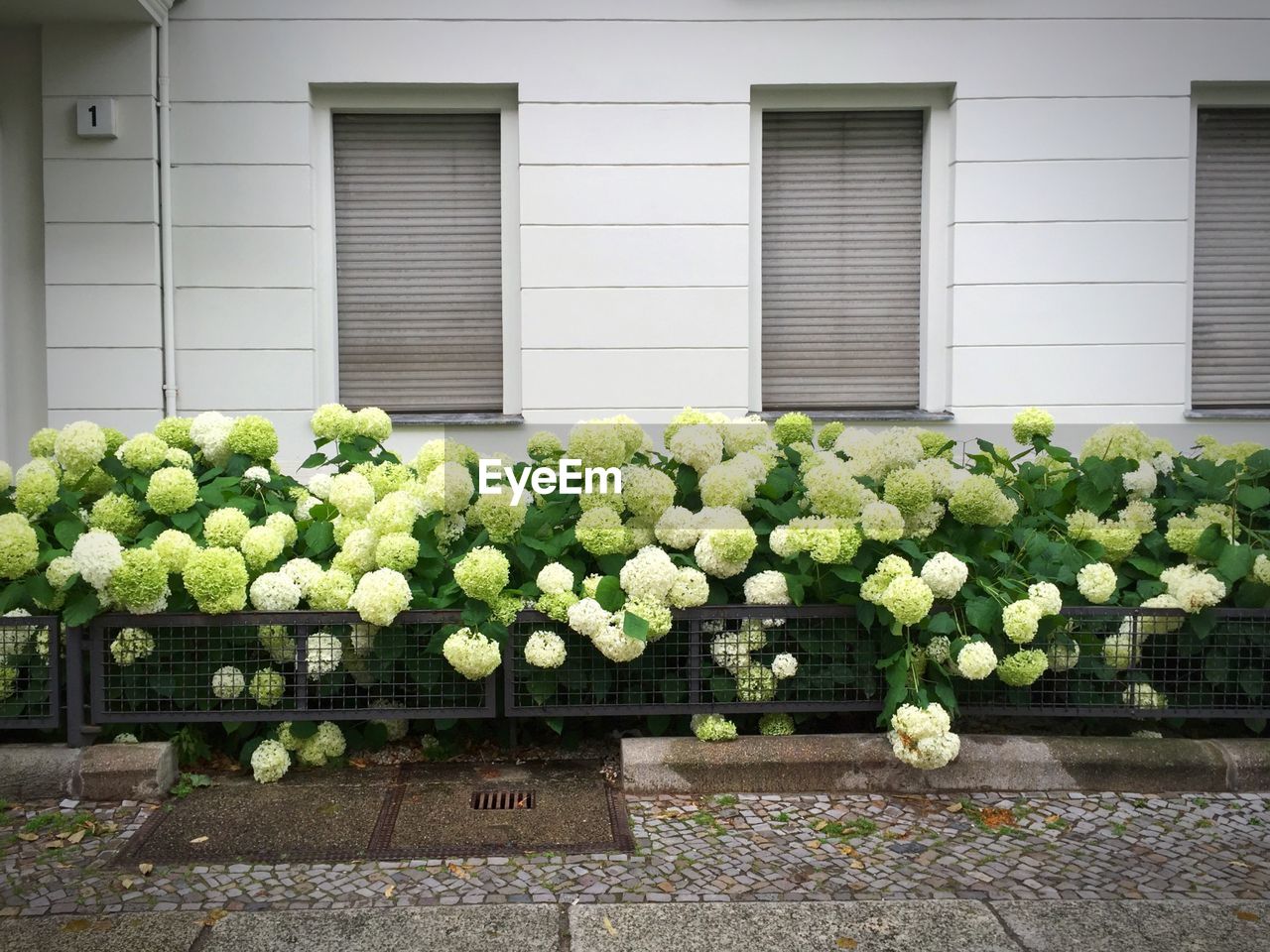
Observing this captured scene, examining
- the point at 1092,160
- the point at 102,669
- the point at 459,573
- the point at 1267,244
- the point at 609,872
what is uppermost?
the point at 1092,160

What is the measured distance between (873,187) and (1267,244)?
2669 mm

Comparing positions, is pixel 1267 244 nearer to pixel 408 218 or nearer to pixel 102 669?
pixel 408 218

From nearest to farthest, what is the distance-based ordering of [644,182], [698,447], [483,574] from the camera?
[483,574]
[698,447]
[644,182]

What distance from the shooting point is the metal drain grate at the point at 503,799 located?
11.7ft

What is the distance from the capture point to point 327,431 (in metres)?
4.28

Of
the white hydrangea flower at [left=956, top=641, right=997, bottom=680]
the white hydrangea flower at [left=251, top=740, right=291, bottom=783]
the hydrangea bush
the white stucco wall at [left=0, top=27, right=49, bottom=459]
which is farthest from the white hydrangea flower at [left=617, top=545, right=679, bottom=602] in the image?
the white stucco wall at [left=0, top=27, right=49, bottom=459]

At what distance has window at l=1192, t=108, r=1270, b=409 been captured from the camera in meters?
7.25

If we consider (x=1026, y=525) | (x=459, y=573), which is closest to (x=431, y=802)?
(x=459, y=573)

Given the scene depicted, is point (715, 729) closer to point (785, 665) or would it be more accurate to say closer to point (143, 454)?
point (785, 665)

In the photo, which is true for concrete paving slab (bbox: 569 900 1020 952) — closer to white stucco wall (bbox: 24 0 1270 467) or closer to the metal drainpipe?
white stucco wall (bbox: 24 0 1270 467)

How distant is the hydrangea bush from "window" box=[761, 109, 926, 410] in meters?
3.24

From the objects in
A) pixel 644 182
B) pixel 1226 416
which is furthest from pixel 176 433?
pixel 1226 416

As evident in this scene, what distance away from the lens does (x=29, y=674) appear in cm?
374

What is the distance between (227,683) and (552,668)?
110 centimetres
